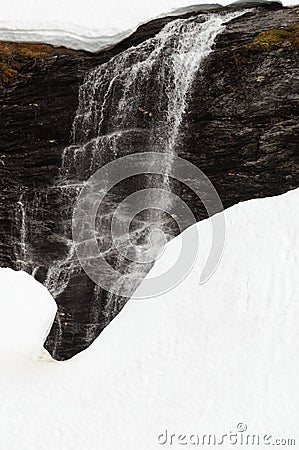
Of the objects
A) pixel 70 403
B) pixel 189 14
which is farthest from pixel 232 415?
pixel 189 14

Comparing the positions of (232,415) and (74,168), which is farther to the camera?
(74,168)

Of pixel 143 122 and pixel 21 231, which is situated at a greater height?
pixel 143 122

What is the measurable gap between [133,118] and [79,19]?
3.14 meters

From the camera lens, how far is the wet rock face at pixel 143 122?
33.6ft

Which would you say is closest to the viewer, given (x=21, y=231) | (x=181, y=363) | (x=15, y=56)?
(x=181, y=363)

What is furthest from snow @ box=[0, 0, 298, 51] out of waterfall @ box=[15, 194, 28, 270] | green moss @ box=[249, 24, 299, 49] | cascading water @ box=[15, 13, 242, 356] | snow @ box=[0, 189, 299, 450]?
snow @ box=[0, 189, 299, 450]

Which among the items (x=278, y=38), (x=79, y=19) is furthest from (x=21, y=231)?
(x=278, y=38)

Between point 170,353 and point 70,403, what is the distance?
3.71 ft

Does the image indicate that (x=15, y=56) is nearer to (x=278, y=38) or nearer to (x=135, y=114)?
(x=135, y=114)

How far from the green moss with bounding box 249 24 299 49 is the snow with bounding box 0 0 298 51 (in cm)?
196

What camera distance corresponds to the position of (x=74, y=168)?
11.7m

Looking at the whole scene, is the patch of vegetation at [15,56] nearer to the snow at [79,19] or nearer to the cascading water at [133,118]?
the snow at [79,19]

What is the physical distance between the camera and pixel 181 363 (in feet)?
20.0

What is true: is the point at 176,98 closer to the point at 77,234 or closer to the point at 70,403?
the point at 77,234
